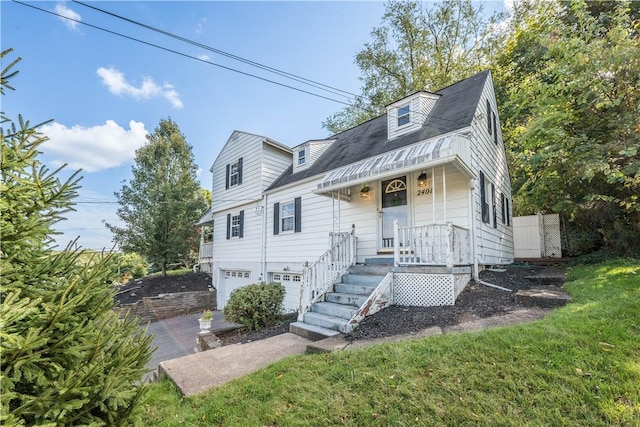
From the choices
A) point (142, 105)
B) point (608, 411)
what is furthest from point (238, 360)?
point (142, 105)

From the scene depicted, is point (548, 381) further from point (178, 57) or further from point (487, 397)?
point (178, 57)

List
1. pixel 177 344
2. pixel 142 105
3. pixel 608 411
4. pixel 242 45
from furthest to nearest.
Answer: pixel 142 105 < pixel 177 344 < pixel 242 45 < pixel 608 411

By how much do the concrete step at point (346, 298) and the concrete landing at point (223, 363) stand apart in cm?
126

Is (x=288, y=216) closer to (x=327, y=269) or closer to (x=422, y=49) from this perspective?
(x=327, y=269)

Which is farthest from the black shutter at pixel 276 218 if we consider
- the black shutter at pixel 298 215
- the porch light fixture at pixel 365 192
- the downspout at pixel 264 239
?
the porch light fixture at pixel 365 192

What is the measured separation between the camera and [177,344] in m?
9.27

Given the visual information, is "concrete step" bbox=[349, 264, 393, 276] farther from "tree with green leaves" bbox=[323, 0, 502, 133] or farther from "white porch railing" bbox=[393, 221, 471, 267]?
"tree with green leaves" bbox=[323, 0, 502, 133]

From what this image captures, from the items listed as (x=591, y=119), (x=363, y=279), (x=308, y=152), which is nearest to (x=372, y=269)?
(x=363, y=279)

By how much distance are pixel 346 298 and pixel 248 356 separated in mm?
2487

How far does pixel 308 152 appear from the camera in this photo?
1179cm

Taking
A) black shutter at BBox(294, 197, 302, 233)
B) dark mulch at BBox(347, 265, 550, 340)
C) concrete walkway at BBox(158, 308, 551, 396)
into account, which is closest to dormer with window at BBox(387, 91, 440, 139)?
black shutter at BBox(294, 197, 302, 233)

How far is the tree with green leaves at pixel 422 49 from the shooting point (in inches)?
723

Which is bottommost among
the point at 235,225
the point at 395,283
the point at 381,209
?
the point at 395,283

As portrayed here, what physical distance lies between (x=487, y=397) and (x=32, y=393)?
3.47 m
